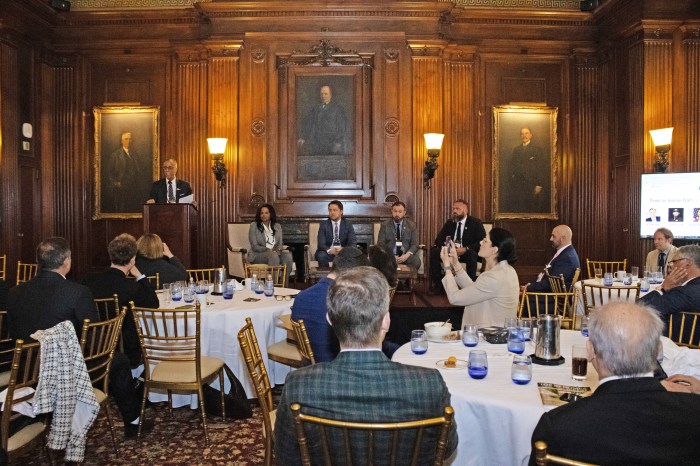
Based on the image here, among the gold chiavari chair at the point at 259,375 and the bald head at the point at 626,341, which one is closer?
the bald head at the point at 626,341

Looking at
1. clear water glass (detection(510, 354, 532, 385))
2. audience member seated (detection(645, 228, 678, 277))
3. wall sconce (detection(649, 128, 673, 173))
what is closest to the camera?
clear water glass (detection(510, 354, 532, 385))

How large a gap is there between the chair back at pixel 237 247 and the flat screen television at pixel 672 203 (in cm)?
571

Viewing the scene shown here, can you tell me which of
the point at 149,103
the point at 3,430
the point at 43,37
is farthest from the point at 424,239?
the point at 3,430

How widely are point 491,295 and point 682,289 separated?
1.25m

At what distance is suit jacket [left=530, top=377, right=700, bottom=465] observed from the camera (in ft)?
5.81

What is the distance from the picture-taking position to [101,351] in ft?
12.7

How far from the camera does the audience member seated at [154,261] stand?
572 centimetres

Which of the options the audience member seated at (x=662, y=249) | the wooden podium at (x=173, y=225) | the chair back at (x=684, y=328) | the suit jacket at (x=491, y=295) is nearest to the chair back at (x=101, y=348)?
the suit jacket at (x=491, y=295)

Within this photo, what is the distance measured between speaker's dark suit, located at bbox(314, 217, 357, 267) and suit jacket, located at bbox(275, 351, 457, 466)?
22.1ft

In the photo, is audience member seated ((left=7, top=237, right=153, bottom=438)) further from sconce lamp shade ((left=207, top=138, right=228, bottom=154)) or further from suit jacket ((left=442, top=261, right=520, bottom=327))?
sconce lamp shade ((left=207, top=138, right=228, bottom=154))

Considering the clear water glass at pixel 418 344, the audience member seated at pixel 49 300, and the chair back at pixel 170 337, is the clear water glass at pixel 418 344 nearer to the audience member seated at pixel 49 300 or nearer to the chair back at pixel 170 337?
the chair back at pixel 170 337

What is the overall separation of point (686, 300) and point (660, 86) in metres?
5.95

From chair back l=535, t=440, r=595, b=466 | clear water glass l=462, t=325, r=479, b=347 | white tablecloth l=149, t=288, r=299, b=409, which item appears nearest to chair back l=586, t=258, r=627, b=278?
white tablecloth l=149, t=288, r=299, b=409

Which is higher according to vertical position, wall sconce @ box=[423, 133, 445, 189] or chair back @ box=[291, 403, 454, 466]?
wall sconce @ box=[423, 133, 445, 189]
